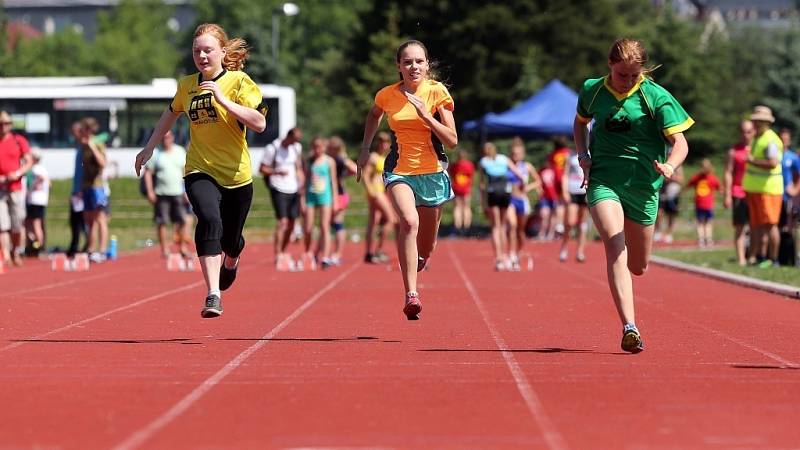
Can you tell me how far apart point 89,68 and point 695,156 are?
46290 millimetres

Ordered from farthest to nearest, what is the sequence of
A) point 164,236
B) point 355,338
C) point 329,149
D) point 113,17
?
point 113,17 < point 164,236 < point 329,149 < point 355,338

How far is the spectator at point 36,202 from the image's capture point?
24906 mm

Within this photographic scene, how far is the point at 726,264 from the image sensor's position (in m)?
22.0

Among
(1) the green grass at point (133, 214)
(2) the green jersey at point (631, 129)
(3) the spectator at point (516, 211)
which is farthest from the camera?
(1) the green grass at point (133, 214)

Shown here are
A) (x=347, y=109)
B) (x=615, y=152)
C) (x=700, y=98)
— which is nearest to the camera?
(x=615, y=152)

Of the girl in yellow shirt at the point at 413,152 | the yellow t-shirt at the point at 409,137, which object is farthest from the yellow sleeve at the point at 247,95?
the yellow t-shirt at the point at 409,137

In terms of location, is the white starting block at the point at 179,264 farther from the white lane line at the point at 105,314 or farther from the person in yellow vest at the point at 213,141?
the person in yellow vest at the point at 213,141

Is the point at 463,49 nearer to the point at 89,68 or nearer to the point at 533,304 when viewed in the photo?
the point at 89,68

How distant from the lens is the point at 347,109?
245ft

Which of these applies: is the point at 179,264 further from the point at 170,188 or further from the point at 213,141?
the point at 213,141

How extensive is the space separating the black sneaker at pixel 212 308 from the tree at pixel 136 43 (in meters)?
89.3

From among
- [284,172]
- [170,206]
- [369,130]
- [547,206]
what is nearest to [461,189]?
[547,206]

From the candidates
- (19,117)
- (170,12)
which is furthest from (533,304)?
(170,12)

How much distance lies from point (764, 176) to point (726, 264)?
204 cm
